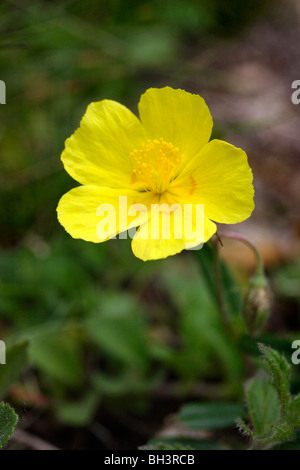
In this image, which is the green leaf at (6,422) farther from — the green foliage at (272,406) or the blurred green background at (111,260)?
the green foliage at (272,406)

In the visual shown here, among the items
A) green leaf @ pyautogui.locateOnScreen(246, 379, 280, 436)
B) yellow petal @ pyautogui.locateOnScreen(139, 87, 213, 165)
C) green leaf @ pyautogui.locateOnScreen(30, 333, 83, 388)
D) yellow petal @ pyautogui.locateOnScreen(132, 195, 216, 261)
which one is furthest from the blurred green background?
yellow petal @ pyautogui.locateOnScreen(139, 87, 213, 165)

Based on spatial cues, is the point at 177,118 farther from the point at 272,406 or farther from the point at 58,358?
the point at 58,358

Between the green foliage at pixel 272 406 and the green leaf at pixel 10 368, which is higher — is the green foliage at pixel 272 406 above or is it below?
below

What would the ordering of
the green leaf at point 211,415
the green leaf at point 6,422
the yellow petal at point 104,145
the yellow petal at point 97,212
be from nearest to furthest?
the green leaf at point 6,422
the yellow petal at point 97,212
the yellow petal at point 104,145
the green leaf at point 211,415

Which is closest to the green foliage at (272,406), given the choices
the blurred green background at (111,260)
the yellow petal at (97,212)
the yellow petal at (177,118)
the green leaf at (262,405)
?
the green leaf at (262,405)

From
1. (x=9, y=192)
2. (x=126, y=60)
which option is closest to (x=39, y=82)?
(x=126, y=60)

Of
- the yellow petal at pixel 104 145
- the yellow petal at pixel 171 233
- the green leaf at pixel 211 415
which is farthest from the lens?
the green leaf at pixel 211 415

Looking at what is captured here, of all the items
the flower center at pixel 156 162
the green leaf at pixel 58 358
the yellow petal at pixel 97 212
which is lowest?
the green leaf at pixel 58 358
